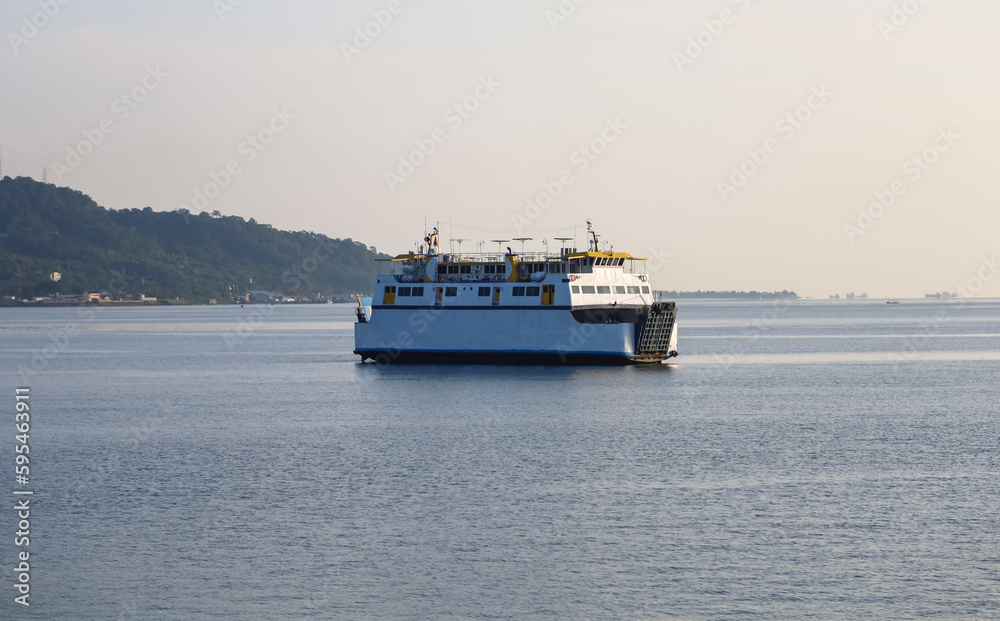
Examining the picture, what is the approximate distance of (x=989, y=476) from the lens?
114 ft

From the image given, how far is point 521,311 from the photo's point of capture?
7119cm

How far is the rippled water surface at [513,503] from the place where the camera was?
22.8 metres

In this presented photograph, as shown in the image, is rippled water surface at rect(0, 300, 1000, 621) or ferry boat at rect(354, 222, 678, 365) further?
ferry boat at rect(354, 222, 678, 365)

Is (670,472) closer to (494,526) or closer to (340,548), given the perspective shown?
(494,526)

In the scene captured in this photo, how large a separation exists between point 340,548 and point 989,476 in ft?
65.8

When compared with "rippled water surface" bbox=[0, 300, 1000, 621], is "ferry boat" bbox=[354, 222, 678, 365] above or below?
above

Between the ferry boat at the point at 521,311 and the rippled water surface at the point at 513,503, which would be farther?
the ferry boat at the point at 521,311

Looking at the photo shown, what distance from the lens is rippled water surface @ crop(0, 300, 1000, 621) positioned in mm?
22766

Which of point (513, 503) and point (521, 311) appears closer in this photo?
point (513, 503)

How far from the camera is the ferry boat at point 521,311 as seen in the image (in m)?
70.5

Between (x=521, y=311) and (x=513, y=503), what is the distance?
40352 mm

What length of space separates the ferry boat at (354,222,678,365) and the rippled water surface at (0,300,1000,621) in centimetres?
698

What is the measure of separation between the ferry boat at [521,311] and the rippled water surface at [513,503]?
698 centimetres

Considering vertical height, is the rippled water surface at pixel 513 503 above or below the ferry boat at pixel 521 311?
below
